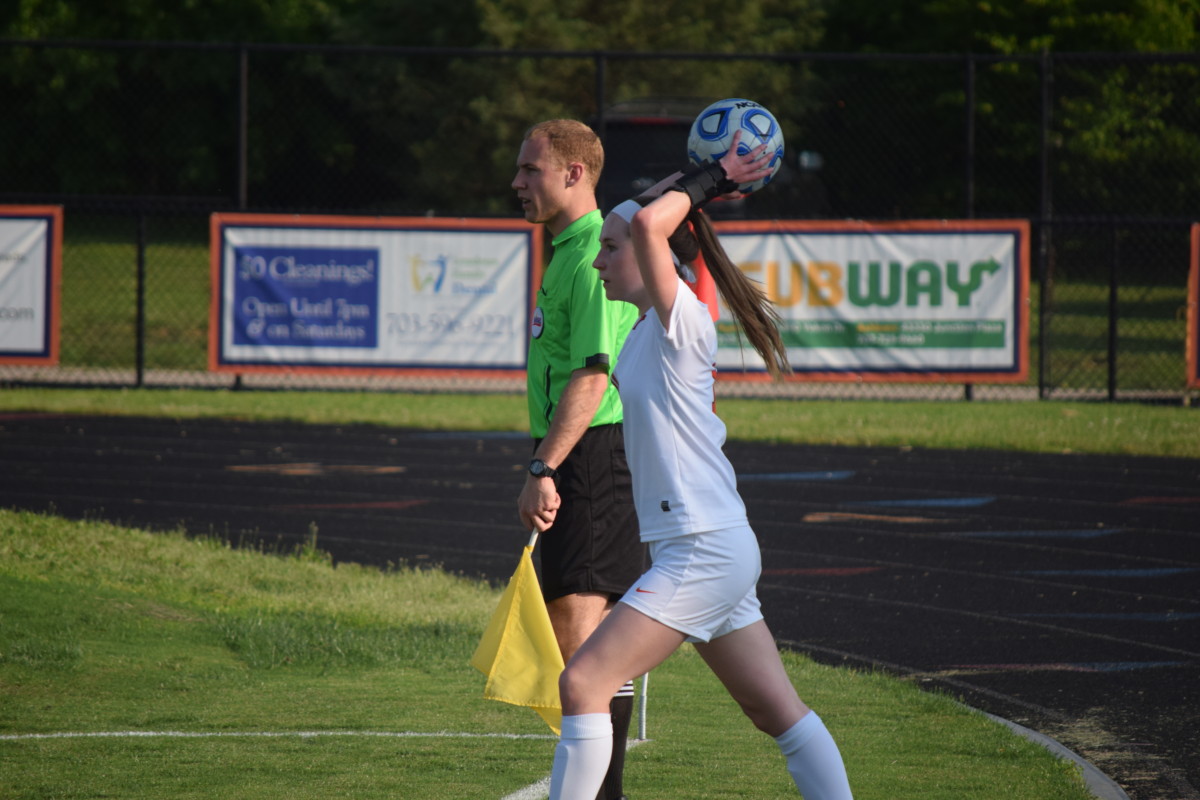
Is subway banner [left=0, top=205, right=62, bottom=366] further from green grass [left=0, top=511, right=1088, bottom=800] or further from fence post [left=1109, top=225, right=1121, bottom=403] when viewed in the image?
fence post [left=1109, top=225, right=1121, bottom=403]

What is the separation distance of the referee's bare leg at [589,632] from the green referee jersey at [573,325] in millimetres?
533

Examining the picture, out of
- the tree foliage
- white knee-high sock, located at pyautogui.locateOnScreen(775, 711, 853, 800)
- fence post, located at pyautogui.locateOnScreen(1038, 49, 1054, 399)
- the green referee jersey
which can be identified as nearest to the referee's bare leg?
the green referee jersey

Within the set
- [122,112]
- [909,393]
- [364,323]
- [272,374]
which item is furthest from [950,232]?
[122,112]

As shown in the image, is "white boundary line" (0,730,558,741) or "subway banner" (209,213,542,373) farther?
"subway banner" (209,213,542,373)

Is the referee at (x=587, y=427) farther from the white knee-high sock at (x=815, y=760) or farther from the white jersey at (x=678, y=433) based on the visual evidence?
the white knee-high sock at (x=815, y=760)

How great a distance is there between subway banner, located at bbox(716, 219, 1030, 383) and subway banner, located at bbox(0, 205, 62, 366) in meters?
7.32

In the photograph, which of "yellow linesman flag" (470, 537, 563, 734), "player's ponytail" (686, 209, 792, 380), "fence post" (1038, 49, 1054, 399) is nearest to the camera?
"player's ponytail" (686, 209, 792, 380)

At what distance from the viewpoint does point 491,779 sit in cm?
497

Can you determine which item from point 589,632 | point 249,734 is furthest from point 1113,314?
point 589,632

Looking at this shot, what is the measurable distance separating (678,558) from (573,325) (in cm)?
102

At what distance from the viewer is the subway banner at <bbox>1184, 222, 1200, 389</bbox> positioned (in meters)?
15.9

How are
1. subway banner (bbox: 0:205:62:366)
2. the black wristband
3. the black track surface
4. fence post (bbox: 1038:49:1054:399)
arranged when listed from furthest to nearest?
fence post (bbox: 1038:49:1054:399) < subway banner (bbox: 0:205:62:366) < the black track surface < the black wristband

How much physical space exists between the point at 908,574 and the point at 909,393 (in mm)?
8831

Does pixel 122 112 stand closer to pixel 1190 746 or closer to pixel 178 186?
pixel 178 186
